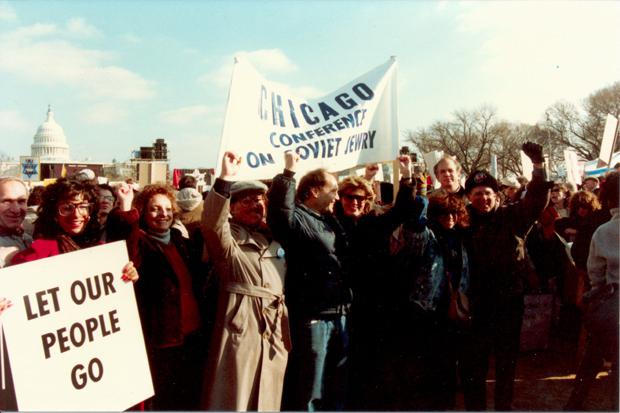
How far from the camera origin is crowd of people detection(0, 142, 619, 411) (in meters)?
3.26

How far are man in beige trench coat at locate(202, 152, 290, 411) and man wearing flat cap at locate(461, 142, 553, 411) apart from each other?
132cm

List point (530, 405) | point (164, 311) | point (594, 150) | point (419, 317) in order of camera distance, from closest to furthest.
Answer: point (164, 311)
point (419, 317)
point (530, 405)
point (594, 150)

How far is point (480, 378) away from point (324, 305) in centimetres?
128

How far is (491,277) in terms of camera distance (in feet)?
12.5

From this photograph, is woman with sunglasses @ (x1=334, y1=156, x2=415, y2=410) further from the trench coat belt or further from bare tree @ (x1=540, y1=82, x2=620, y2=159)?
bare tree @ (x1=540, y1=82, x2=620, y2=159)

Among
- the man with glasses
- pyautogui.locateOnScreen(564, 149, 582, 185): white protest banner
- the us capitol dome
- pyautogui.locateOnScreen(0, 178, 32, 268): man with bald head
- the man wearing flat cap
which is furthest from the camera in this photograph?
the us capitol dome

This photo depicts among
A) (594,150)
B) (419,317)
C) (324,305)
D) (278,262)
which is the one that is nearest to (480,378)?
(419,317)

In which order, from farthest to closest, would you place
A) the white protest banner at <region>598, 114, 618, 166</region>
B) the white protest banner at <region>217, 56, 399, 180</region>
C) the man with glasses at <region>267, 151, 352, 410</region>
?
the white protest banner at <region>598, 114, 618, 166</region>, the white protest banner at <region>217, 56, 399, 180</region>, the man with glasses at <region>267, 151, 352, 410</region>

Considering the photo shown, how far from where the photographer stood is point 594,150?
44.7 metres

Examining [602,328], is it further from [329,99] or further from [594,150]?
[594,150]

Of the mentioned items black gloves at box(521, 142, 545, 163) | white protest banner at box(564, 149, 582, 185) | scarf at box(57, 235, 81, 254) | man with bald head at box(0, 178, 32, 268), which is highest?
white protest banner at box(564, 149, 582, 185)

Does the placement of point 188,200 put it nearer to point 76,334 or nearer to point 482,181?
point 76,334

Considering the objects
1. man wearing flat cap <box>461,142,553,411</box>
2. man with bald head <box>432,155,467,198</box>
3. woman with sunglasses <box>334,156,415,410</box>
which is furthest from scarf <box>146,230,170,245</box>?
man with bald head <box>432,155,467,198</box>

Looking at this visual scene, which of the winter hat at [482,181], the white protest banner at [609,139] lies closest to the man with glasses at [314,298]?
the winter hat at [482,181]
